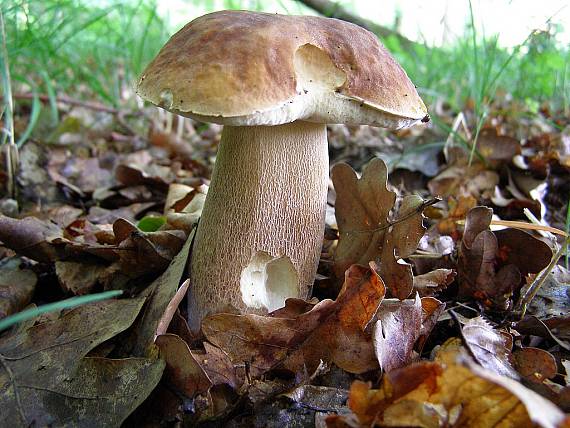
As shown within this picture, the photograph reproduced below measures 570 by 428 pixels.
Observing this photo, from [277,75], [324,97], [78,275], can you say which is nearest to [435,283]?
[324,97]

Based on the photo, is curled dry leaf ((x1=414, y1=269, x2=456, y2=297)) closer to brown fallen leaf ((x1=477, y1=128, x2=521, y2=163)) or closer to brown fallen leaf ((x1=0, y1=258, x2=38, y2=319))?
brown fallen leaf ((x1=0, y1=258, x2=38, y2=319))

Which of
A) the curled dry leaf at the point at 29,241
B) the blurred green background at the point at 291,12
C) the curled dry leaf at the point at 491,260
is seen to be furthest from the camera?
the blurred green background at the point at 291,12

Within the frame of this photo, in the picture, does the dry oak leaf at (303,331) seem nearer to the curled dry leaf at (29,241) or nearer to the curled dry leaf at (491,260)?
the curled dry leaf at (491,260)

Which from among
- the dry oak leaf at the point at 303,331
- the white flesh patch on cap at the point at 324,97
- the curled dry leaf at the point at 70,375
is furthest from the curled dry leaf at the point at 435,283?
the curled dry leaf at the point at 70,375

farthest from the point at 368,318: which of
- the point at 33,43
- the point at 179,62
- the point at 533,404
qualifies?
the point at 33,43

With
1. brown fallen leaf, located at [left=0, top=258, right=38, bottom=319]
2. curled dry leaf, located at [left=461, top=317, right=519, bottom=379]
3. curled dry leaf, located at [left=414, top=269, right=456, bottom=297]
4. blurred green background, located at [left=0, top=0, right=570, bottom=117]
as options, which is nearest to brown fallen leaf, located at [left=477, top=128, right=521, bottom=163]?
blurred green background, located at [left=0, top=0, right=570, bottom=117]

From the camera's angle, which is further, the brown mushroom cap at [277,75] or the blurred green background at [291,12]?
the blurred green background at [291,12]
